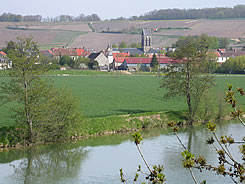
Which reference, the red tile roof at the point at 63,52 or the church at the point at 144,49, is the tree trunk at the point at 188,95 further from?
the church at the point at 144,49

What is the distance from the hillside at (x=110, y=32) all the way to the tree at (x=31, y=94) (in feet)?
400

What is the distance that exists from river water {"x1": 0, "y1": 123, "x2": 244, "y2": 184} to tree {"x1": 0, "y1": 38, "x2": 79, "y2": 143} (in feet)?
3.84

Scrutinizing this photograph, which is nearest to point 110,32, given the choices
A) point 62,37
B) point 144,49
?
point 62,37

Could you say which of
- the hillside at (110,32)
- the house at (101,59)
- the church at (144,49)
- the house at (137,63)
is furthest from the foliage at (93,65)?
the hillside at (110,32)

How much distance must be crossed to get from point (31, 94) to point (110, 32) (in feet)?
530

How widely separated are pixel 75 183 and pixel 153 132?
12.6 metres

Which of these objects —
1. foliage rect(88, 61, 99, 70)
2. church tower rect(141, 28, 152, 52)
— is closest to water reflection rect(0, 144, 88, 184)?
foliage rect(88, 61, 99, 70)

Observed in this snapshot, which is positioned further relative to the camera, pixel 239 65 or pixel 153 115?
pixel 239 65

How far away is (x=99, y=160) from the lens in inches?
992

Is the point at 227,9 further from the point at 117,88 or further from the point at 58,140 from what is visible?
the point at 58,140

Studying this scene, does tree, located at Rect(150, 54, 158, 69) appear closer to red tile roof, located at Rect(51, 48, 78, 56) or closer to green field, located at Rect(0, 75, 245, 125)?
red tile roof, located at Rect(51, 48, 78, 56)

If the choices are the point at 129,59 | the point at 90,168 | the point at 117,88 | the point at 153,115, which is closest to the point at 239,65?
the point at 129,59

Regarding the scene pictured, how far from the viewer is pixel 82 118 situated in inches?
1178

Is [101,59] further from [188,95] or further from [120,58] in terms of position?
[188,95]
